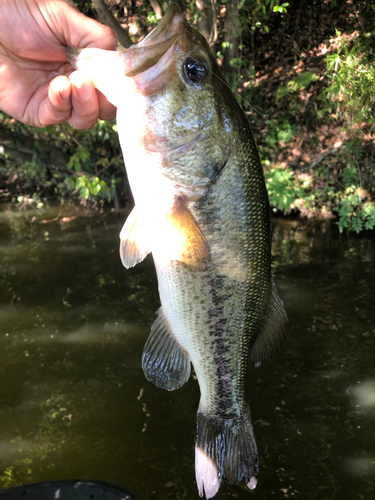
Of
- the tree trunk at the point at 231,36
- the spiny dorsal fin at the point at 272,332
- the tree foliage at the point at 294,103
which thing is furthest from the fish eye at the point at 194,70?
the tree trunk at the point at 231,36

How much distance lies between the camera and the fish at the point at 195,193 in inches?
57.7

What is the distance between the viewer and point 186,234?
58.7 inches

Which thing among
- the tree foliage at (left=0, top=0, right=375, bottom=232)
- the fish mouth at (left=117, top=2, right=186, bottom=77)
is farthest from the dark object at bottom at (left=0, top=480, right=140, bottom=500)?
the tree foliage at (left=0, top=0, right=375, bottom=232)

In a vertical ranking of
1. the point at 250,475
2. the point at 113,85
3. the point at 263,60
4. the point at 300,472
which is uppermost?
the point at 263,60

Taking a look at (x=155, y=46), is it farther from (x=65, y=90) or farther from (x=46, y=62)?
(x=46, y=62)

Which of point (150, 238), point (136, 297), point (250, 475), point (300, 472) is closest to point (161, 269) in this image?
point (150, 238)

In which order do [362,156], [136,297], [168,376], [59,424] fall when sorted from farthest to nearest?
[362,156] → [136,297] → [59,424] → [168,376]

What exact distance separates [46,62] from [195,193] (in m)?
1.13

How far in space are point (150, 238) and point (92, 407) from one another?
2.27 metres

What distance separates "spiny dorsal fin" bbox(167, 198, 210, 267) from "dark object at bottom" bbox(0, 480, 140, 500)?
1.69 metres

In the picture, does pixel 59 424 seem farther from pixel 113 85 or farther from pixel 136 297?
pixel 113 85

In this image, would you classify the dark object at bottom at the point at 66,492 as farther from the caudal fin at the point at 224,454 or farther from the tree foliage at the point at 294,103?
the tree foliage at the point at 294,103

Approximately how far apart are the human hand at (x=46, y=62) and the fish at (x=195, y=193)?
172mm

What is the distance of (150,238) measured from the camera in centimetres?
161
